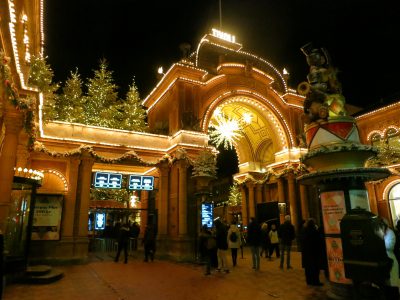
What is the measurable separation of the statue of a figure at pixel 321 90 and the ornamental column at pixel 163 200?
10.5m

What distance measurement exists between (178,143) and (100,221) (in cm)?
1052

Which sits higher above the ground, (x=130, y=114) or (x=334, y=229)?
(x=130, y=114)

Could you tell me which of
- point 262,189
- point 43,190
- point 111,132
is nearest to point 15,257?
point 43,190

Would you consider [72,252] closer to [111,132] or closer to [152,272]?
[152,272]

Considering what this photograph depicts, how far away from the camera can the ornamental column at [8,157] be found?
31.6 feet

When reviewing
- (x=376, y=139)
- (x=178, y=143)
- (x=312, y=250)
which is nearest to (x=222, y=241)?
(x=312, y=250)

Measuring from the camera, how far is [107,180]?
653 inches

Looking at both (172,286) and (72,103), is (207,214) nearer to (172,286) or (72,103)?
(172,286)

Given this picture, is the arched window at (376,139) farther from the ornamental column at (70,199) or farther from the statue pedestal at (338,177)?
the ornamental column at (70,199)

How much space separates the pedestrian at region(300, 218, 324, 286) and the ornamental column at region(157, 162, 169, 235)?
950cm

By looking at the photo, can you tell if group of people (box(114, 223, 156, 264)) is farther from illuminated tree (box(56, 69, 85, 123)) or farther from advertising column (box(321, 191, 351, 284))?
illuminated tree (box(56, 69, 85, 123))

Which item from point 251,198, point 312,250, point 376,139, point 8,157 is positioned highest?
point 376,139

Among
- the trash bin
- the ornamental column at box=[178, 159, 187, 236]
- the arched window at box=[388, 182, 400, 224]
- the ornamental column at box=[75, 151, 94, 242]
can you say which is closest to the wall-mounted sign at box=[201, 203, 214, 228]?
the ornamental column at box=[178, 159, 187, 236]

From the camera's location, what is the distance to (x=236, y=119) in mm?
22375
